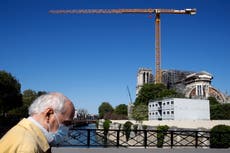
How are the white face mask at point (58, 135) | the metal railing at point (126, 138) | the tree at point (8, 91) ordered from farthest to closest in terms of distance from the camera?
the tree at point (8, 91), the metal railing at point (126, 138), the white face mask at point (58, 135)

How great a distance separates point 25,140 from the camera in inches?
72.6

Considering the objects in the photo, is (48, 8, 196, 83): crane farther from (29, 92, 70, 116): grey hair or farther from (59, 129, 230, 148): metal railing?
(29, 92, 70, 116): grey hair

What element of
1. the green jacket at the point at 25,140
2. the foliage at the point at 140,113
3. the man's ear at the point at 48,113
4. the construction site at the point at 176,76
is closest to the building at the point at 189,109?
the foliage at the point at 140,113

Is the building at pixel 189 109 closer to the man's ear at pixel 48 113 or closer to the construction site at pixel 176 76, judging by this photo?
the construction site at pixel 176 76

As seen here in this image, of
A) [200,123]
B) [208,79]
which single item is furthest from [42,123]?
[208,79]

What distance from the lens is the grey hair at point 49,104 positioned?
2258 mm

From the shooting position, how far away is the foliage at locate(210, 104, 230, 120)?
75.0 meters

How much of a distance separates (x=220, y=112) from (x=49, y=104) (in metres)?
79.9

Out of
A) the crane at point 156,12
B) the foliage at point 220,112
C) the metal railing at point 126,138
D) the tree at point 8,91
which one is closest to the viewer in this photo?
the metal railing at point 126,138

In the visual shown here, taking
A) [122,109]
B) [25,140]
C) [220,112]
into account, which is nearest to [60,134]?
[25,140]

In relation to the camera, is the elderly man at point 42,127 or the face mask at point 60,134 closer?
the elderly man at point 42,127

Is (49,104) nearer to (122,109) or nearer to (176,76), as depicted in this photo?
(122,109)

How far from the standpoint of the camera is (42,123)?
7.11 feet

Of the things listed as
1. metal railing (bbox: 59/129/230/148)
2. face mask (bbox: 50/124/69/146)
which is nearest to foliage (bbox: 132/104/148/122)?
metal railing (bbox: 59/129/230/148)
